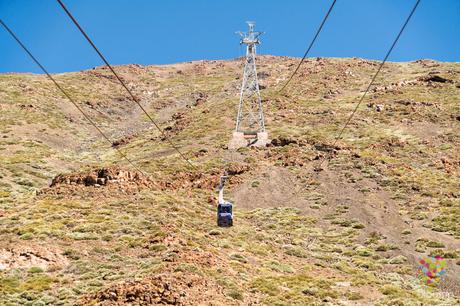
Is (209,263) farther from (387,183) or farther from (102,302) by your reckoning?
(387,183)

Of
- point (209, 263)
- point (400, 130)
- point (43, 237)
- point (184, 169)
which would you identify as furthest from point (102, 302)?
point (400, 130)

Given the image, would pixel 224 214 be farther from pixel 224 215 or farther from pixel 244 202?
pixel 244 202
